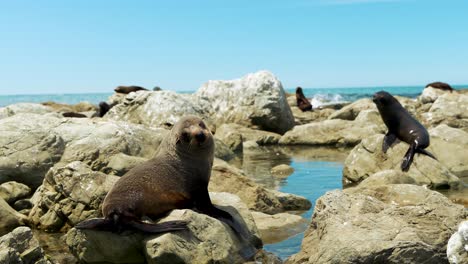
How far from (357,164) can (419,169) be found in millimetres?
1521

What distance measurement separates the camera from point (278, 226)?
9.23 metres

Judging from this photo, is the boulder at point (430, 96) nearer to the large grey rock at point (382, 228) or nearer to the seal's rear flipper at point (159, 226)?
the large grey rock at point (382, 228)

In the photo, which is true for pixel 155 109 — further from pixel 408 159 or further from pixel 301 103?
pixel 301 103

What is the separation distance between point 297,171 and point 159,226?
948cm

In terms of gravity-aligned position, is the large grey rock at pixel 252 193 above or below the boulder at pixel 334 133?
above

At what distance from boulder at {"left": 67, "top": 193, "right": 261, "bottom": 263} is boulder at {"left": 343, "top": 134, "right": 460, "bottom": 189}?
6.57 m

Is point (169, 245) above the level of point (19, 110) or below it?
above

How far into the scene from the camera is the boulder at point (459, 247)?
19.3 ft

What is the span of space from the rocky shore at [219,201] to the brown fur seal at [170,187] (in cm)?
21

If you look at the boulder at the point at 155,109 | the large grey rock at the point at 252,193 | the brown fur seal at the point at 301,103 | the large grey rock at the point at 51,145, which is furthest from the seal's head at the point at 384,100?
the brown fur seal at the point at 301,103

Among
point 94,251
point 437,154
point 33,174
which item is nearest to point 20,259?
point 94,251

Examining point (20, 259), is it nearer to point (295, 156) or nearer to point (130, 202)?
point (130, 202)

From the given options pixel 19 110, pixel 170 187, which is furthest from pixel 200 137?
pixel 19 110

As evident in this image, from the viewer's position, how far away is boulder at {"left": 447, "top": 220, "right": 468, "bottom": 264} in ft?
19.3
